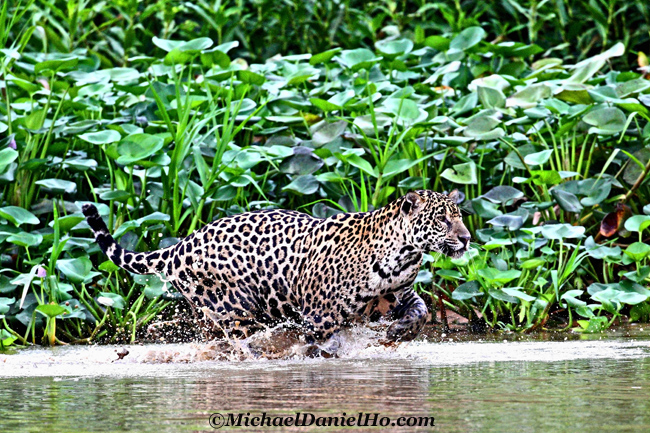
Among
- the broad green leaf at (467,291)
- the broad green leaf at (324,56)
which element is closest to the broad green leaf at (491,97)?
the broad green leaf at (324,56)

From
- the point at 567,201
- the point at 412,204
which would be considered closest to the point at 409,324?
the point at 412,204

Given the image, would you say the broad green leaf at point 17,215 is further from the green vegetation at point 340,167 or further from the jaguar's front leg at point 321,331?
the jaguar's front leg at point 321,331

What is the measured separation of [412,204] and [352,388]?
1.82m

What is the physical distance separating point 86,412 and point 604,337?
330 cm

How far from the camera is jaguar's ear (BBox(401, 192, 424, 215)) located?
5.34 m

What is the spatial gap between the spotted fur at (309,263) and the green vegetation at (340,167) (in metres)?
0.53

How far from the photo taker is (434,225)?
530 centimetres

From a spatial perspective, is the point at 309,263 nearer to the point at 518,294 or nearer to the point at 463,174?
the point at 518,294

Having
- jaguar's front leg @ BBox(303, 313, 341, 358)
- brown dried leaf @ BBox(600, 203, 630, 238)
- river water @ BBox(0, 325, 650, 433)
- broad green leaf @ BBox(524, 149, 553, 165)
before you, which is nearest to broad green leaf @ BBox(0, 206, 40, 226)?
river water @ BBox(0, 325, 650, 433)

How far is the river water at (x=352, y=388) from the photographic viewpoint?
302cm

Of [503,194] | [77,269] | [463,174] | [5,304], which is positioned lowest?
[5,304]

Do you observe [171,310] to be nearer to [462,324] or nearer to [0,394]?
[462,324]

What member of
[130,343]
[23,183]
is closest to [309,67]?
[23,183]

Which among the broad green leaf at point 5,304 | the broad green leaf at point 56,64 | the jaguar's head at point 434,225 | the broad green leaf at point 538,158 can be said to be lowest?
the broad green leaf at point 5,304
